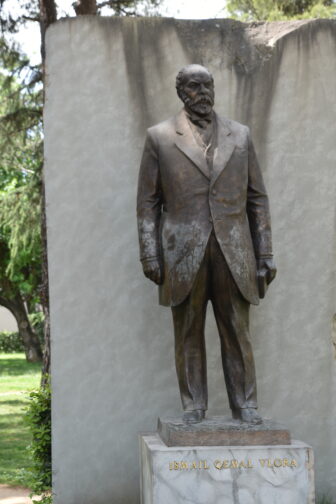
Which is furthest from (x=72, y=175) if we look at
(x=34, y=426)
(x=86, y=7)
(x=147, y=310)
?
(x=86, y=7)

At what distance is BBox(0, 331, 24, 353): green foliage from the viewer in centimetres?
3712

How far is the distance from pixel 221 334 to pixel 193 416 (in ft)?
1.86

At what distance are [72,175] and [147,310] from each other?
4.08 ft

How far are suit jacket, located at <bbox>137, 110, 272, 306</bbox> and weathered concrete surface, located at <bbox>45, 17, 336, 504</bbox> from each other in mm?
1291

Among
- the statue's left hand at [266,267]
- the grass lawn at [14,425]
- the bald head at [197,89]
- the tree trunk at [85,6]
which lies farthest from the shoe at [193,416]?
the tree trunk at [85,6]

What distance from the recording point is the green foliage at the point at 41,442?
273 inches

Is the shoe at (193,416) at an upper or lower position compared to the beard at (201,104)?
lower

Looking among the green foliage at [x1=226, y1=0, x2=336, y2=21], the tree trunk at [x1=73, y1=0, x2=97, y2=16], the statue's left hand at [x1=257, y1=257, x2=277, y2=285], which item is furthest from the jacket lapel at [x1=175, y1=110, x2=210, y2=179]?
the green foliage at [x1=226, y1=0, x2=336, y2=21]

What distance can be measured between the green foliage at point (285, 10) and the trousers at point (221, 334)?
1063cm

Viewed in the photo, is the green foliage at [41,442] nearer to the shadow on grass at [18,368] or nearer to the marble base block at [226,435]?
the marble base block at [226,435]

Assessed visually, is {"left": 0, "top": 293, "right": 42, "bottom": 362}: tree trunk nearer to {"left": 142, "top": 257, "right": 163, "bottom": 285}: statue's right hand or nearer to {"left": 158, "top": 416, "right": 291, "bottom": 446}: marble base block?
{"left": 142, "top": 257, "right": 163, "bottom": 285}: statue's right hand

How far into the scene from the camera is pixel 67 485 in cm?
655

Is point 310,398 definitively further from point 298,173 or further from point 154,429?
point 298,173

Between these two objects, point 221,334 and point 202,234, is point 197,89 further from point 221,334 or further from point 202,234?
point 221,334
